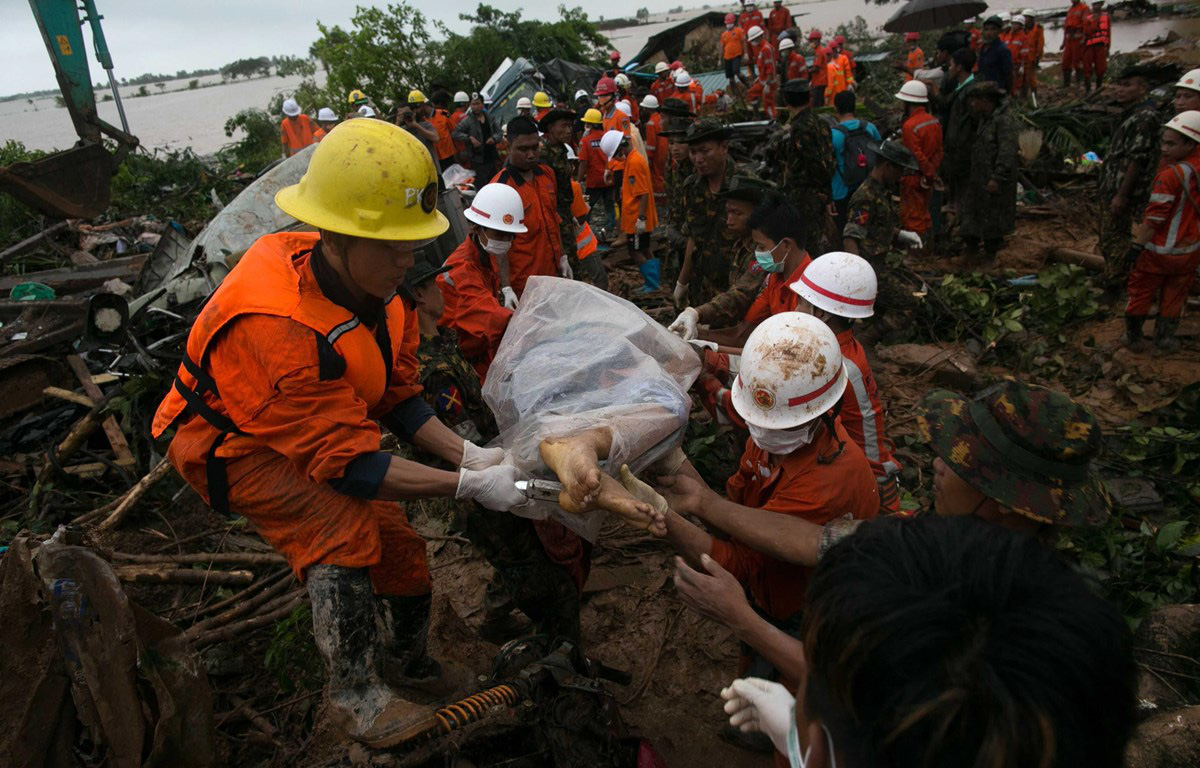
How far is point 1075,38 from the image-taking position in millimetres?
14719

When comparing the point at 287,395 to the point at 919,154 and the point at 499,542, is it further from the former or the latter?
the point at 919,154

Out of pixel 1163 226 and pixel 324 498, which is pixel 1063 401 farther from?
pixel 1163 226

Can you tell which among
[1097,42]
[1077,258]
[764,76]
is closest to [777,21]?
[764,76]

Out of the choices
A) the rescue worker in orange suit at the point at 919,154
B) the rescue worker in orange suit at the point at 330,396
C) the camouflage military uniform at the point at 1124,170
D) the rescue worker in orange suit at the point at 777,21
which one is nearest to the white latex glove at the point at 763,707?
the rescue worker in orange suit at the point at 330,396

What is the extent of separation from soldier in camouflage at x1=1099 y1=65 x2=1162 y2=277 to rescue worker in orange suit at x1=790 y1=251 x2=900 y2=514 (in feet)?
15.1

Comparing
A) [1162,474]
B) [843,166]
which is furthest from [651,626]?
[843,166]

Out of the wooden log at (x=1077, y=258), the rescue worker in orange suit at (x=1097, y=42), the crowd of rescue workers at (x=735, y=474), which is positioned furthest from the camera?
the rescue worker in orange suit at (x=1097, y=42)

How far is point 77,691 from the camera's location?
89.0 inches

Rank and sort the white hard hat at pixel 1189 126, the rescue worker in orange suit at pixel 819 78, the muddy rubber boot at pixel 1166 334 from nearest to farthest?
the white hard hat at pixel 1189 126, the muddy rubber boot at pixel 1166 334, the rescue worker in orange suit at pixel 819 78

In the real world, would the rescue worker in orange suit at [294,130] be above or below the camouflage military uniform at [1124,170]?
above

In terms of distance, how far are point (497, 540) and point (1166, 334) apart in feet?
19.7

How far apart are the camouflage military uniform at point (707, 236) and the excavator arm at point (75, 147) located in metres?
8.46

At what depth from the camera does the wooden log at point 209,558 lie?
400 cm

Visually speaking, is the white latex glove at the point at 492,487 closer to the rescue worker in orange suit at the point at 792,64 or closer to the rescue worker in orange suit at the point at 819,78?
the rescue worker in orange suit at the point at 819,78
